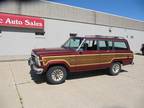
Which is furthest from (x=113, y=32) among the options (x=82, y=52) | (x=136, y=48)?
(x=82, y=52)

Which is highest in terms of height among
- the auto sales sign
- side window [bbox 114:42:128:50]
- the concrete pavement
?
the auto sales sign

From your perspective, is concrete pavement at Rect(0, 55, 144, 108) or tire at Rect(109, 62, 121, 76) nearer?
concrete pavement at Rect(0, 55, 144, 108)

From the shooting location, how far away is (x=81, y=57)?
7277 mm

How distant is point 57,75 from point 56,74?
0.20 feet

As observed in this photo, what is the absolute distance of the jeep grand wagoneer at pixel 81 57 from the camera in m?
6.52

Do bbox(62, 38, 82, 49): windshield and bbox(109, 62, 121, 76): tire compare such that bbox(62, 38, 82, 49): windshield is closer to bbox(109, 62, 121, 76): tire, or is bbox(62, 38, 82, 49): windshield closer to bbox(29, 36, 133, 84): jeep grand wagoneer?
bbox(29, 36, 133, 84): jeep grand wagoneer

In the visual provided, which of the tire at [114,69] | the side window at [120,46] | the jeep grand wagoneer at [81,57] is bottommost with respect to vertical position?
the tire at [114,69]

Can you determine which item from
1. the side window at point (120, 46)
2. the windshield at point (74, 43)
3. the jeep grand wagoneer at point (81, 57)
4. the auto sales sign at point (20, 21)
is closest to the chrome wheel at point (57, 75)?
the jeep grand wagoneer at point (81, 57)

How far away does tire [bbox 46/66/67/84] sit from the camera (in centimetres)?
657

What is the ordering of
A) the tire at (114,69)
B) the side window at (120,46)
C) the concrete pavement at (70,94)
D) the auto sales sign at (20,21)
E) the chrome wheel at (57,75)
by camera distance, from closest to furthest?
the concrete pavement at (70,94) < the chrome wheel at (57,75) < the tire at (114,69) < the side window at (120,46) < the auto sales sign at (20,21)

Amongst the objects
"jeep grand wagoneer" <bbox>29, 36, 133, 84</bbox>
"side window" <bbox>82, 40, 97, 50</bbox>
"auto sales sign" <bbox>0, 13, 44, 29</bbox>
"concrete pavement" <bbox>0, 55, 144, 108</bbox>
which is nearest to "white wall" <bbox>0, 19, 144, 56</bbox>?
"auto sales sign" <bbox>0, 13, 44, 29</bbox>

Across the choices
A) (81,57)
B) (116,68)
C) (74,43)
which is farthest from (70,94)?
(116,68)

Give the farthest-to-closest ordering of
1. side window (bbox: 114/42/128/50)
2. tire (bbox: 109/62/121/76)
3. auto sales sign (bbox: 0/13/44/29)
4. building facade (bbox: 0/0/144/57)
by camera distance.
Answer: building facade (bbox: 0/0/144/57) → auto sales sign (bbox: 0/13/44/29) → side window (bbox: 114/42/128/50) → tire (bbox: 109/62/121/76)

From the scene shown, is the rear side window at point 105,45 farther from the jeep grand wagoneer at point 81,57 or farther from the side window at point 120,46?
the side window at point 120,46
